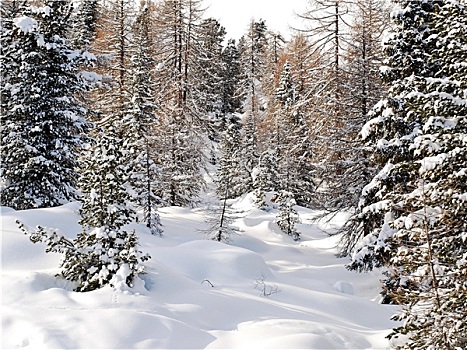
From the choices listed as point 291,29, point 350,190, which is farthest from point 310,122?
point 350,190

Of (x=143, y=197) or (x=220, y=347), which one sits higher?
(x=143, y=197)

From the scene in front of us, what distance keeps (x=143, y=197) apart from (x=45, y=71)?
17.8ft

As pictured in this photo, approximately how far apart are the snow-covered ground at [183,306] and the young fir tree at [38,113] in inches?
104

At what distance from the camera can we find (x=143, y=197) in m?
15.2

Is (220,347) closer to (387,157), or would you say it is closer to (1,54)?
(387,157)

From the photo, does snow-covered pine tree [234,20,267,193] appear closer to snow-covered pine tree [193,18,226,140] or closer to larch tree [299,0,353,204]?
snow-covered pine tree [193,18,226,140]

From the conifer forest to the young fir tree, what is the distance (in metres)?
0.05

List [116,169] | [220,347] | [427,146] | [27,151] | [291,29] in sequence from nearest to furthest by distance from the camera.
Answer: [220,347] → [427,146] → [116,169] → [27,151] → [291,29]

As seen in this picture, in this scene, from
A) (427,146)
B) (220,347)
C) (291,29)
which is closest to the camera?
(220,347)

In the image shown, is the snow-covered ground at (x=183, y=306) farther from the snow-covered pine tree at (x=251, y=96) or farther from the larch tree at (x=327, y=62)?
the snow-covered pine tree at (x=251, y=96)

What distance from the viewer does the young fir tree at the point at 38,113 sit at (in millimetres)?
13742

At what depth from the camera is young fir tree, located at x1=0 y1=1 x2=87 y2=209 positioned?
1374 cm

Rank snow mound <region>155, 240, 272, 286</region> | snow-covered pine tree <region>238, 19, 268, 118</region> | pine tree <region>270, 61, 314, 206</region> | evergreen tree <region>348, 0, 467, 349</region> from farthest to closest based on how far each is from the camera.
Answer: snow-covered pine tree <region>238, 19, 268, 118</region> → pine tree <region>270, 61, 314, 206</region> → snow mound <region>155, 240, 272, 286</region> → evergreen tree <region>348, 0, 467, 349</region>

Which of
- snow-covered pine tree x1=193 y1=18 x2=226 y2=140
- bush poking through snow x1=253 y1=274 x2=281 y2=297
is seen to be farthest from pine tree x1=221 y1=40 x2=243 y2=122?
bush poking through snow x1=253 y1=274 x2=281 y2=297
